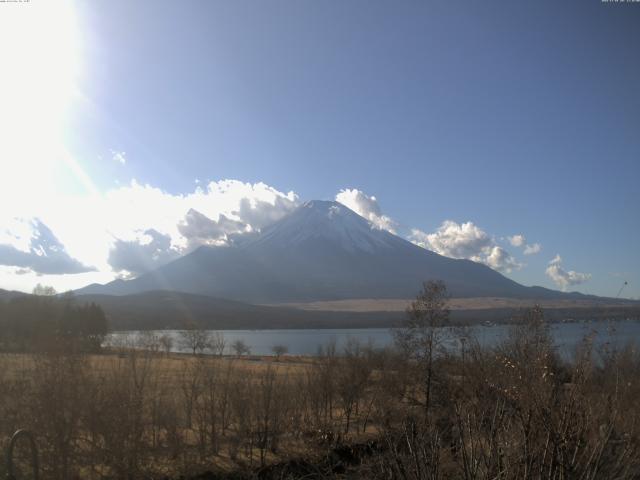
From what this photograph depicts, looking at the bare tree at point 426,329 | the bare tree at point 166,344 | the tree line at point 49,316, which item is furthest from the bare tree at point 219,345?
the tree line at point 49,316

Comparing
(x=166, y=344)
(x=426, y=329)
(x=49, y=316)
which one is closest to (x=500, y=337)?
(x=426, y=329)

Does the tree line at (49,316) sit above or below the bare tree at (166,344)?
above

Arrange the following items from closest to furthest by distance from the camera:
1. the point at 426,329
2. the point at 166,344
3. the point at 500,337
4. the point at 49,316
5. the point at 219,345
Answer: the point at 500,337, the point at 426,329, the point at 219,345, the point at 166,344, the point at 49,316

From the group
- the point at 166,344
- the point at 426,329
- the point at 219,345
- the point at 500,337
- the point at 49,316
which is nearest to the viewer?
the point at 500,337

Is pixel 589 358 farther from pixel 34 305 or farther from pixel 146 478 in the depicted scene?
pixel 34 305

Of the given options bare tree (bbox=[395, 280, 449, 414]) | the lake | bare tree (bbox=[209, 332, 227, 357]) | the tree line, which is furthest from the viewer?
the tree line

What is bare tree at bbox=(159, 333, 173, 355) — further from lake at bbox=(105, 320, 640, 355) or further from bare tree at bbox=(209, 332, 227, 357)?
→ bare tree at bbox=(209, 332, 227, 357)

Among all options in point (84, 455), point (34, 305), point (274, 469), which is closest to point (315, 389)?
point (274, 469)

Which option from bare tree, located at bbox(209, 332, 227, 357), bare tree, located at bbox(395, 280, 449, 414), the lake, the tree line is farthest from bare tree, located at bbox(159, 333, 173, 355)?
bare tree, located at bbox(395, 280, 449, 414)

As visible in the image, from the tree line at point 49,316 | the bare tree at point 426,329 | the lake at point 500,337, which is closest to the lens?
the lake at point 500,337

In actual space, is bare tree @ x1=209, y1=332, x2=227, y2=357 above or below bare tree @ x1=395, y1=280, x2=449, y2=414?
below

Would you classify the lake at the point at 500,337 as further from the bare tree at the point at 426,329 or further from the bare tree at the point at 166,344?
the bare tree at the point at 166,344

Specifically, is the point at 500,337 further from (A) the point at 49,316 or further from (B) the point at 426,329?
(A) the point at 49,316

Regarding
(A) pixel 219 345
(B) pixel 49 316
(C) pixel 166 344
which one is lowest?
(C) pixel 166 344
